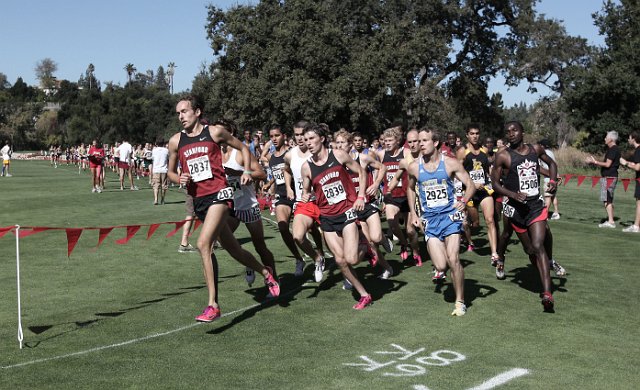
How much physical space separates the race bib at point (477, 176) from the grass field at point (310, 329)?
134cm

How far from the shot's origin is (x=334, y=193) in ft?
27.9

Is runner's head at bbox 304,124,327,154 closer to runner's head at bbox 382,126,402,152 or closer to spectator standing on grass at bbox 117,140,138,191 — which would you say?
runner's head at bbox 382,126,402,152

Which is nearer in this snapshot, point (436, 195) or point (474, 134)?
point (436, 195)

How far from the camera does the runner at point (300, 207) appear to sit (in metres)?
9.77

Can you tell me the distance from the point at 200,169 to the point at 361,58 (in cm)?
3967

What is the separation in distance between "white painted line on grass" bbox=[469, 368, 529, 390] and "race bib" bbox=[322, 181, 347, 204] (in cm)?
318

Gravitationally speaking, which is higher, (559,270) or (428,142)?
(428,142)

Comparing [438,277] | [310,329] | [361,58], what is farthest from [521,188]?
[361,58]

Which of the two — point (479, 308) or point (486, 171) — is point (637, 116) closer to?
point (486, 171)

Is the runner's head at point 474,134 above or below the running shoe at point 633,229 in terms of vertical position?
above

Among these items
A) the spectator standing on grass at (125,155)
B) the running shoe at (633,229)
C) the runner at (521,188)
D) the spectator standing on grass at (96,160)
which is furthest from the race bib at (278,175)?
the spectator standing on grass at (125,155)

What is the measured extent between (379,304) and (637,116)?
40.6 m

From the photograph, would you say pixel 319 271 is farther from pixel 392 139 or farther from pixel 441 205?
pixel 392 139

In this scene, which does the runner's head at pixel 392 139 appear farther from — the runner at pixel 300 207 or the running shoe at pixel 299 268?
the running shoe at pixel 299 268
